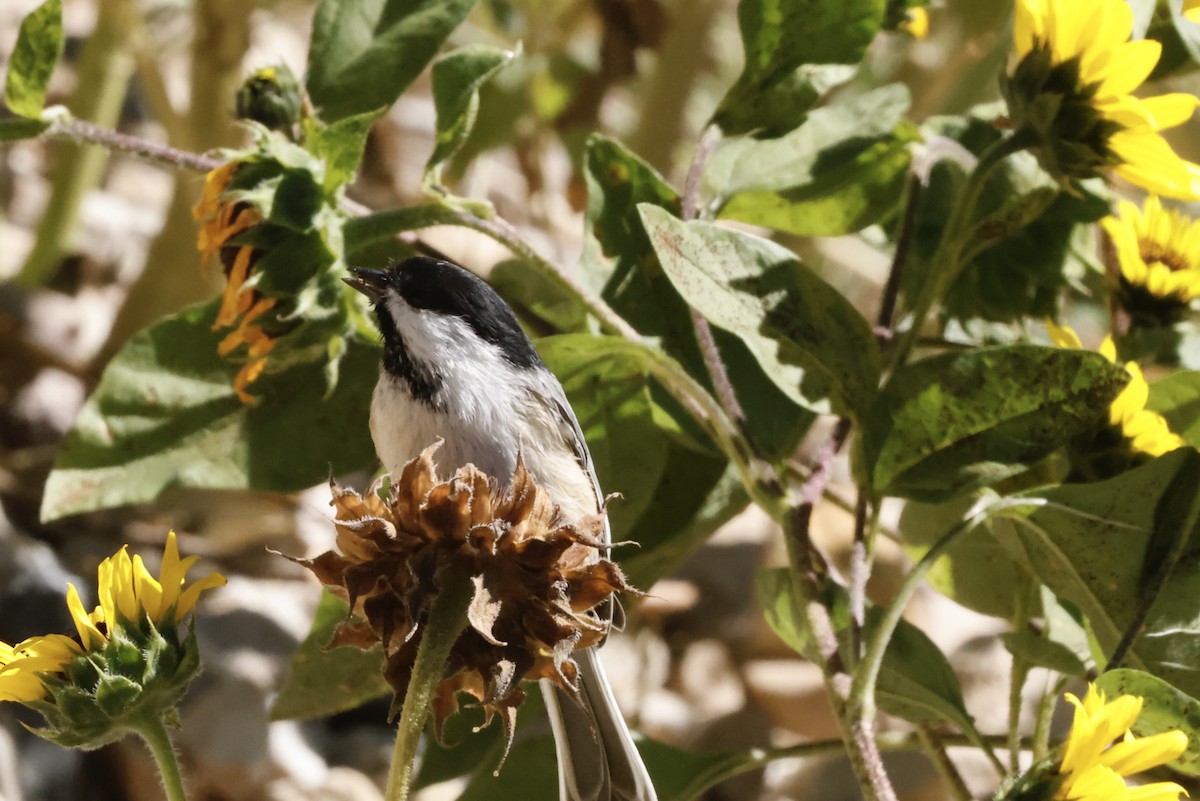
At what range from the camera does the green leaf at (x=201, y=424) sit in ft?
3.11

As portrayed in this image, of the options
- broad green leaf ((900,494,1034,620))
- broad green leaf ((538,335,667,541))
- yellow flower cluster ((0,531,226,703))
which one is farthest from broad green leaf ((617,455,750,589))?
yellow flower cluster ((0,531,226,703))

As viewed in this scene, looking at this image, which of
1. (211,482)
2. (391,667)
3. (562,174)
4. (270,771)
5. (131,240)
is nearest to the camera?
(391,667)

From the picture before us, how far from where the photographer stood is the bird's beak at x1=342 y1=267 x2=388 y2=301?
0.82 meters

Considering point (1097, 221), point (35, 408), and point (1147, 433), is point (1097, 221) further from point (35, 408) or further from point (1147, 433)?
point (35, 408)

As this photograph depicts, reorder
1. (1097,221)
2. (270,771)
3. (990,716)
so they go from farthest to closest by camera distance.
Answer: (990,716) → (270,771) → (1097,221)

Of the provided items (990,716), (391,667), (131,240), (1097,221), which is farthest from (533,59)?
(391,667)

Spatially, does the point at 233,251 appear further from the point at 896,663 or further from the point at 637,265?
the point at 896,663

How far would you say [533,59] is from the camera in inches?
70.9

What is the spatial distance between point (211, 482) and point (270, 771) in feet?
1.60

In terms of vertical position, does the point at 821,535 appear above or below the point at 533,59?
below

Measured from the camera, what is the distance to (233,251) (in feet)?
2.67

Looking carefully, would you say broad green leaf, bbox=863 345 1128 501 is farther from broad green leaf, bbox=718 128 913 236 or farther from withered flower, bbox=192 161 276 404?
withered flower, bbox=192 161 276 404

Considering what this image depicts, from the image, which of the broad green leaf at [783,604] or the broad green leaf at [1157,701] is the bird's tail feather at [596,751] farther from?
the broad green leaf at [1157,701]

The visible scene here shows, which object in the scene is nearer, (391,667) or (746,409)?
(391,667)
